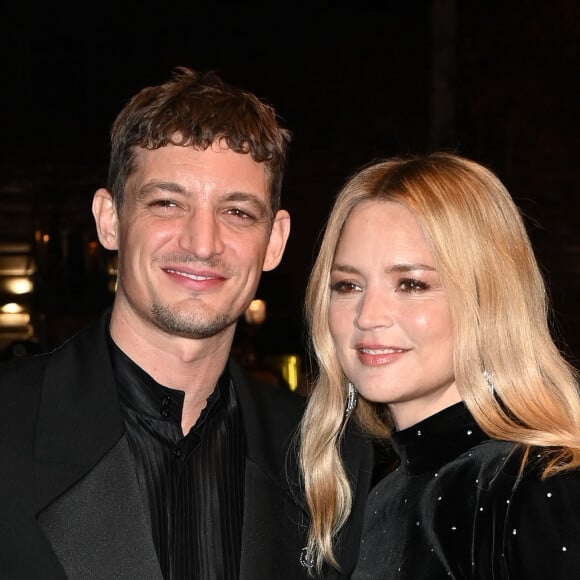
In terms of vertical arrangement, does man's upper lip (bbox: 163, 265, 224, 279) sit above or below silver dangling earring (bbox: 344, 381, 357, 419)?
above

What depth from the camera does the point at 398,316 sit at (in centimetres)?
262

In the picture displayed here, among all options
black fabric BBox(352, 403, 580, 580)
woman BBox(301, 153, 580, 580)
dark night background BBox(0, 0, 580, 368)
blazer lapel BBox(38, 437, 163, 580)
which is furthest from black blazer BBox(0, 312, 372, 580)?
dark night background BBox(0, 0, 580, 368)

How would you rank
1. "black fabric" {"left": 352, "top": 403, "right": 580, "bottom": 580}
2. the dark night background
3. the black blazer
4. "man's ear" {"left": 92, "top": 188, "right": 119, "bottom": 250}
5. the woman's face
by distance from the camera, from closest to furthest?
"black fabric" {"left": 352, "top": 403, "right": 580, "bottom": 580}, the black blazer, the woman's face, "man's ear" {"left": 92, "top": 188, "right": 119, "bottom": 250}, the dark night background

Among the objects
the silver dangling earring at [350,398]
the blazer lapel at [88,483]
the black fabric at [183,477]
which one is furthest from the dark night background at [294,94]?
the blazer lapel at [88,483]

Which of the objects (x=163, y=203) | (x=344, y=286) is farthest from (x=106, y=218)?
(x=344, y=286)

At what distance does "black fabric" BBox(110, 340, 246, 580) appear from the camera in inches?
104

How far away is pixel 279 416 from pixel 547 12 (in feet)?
30.0

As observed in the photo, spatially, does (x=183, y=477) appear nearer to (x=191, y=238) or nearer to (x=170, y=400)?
(x=170, y=400)

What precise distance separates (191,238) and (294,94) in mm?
10950

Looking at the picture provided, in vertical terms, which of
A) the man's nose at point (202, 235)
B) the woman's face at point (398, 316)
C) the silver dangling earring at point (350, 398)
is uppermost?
the man's nose at point (202, 235)

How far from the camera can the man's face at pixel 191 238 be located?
2.83 m

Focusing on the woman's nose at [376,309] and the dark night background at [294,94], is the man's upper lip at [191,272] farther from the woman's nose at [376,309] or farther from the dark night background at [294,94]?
the dark night background at [294,94]

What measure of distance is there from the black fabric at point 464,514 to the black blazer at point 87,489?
0.27m

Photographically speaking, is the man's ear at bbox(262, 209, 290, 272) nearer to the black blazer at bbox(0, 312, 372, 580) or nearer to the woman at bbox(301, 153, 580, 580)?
the woman at bbox(301, 153, 580, 580)
